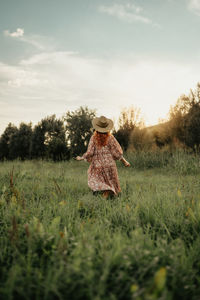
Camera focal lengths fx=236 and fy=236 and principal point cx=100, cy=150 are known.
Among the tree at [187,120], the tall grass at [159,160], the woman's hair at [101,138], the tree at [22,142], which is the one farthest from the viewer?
the tree at [22,142]

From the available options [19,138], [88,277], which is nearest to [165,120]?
[19,138]

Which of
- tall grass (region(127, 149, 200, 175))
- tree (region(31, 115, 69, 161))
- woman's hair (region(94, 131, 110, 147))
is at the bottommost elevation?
tall grass (region(127, 149, 200, 175))

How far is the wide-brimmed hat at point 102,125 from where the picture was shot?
555 centimetres

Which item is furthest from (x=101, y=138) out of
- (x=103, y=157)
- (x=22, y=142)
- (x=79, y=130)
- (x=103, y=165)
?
(x=22, y=142)

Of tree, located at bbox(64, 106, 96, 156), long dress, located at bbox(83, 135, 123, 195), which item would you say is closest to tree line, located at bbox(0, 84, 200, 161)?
tree, located at bbox(64, 106, 96, 156)

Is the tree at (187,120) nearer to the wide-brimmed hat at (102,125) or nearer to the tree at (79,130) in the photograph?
the tree at (79,130)

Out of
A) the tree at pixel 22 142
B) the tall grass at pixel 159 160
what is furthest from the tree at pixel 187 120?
the tree at pixel 22 142

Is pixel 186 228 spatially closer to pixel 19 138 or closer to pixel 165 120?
pixel 165 120

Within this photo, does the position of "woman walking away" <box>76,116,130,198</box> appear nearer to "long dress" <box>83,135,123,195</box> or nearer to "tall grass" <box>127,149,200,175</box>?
"long dress" <box>83,135,123,195</box>

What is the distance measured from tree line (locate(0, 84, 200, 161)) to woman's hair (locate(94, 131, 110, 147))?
12.7 meters

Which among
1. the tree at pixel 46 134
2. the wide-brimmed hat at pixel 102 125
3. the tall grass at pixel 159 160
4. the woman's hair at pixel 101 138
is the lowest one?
the tall grass at pixel 159 160

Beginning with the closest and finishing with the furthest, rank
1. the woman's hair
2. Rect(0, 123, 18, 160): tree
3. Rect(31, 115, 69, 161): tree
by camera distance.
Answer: the woman's hair, Rect(31, 115, 69, 161): tree, Rect(0, 123, 18, 160): tree

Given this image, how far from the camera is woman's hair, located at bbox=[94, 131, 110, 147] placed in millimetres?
5722

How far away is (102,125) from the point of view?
5.60 m
